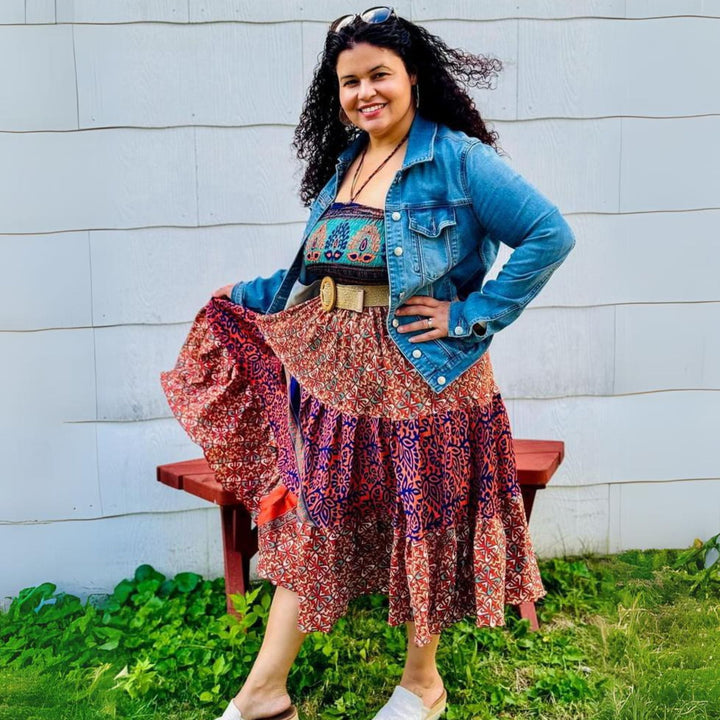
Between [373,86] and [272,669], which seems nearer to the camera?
[373,86]

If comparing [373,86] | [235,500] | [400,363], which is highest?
[373,86]

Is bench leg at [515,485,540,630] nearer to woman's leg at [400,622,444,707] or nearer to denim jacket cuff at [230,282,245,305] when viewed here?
woman's leg at [400,622,444,707]

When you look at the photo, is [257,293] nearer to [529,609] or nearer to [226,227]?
[226,227]

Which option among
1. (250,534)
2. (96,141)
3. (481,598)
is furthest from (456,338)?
(96,141)

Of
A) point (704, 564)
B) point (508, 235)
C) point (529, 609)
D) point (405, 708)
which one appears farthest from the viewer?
point (704, 564)

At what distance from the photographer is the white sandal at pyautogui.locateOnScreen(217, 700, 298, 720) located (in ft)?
7.61

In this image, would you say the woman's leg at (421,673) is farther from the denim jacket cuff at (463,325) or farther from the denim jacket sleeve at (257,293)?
the denim jacket sleeve at (257,293)

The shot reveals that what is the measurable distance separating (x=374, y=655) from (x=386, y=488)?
956 millimetres

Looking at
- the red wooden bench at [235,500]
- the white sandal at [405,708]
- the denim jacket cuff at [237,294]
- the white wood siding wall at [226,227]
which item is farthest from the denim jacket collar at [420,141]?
the white sandal at [405,708]

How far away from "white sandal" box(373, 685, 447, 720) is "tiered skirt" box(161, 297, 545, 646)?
30 centimetres

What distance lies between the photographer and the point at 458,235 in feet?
7.13

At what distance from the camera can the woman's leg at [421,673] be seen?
248cm

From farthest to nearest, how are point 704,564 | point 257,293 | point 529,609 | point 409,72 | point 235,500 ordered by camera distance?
point 704,564 < point 529,609 < point 235,500 < point 257,293 < point 409,72

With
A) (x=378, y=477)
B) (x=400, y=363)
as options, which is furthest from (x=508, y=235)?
(x=378, y=477)
